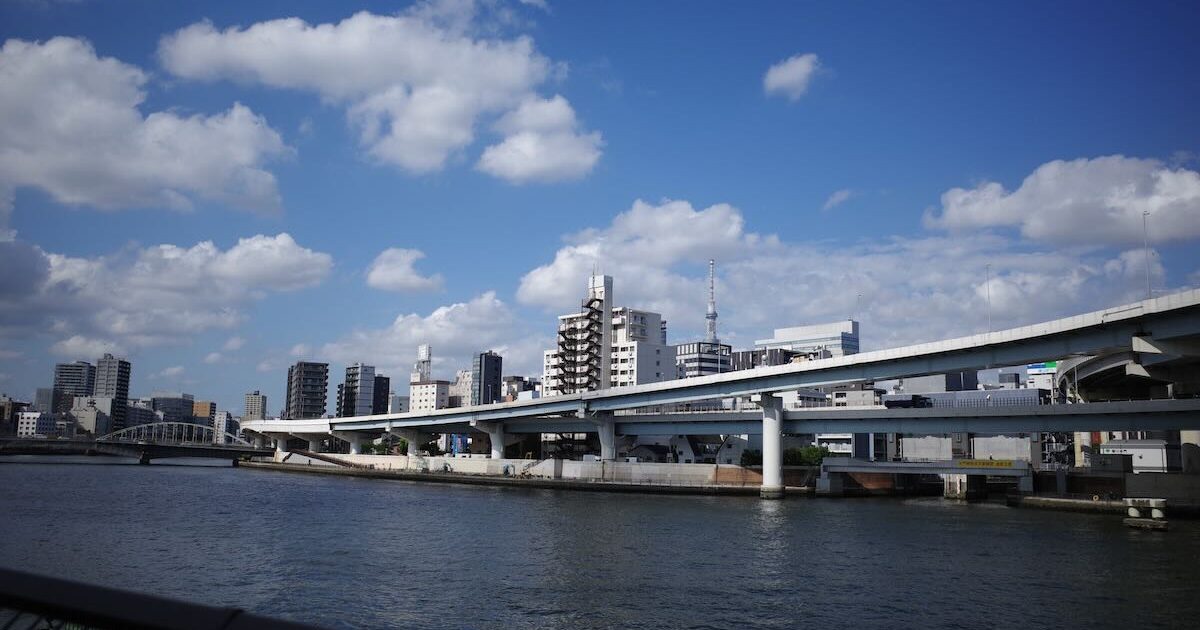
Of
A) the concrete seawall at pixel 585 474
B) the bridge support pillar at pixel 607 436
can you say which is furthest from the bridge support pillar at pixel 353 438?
the bridge support pillar at pixel 607 436

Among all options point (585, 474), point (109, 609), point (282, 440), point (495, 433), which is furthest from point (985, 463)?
point (282, 440)

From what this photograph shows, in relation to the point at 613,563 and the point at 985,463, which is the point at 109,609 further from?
the point at 985,463

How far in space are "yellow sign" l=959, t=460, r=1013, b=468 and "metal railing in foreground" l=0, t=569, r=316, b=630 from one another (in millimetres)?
96563

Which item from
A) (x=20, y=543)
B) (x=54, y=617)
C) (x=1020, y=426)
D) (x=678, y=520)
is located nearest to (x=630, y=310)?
(x=1020, y=426)

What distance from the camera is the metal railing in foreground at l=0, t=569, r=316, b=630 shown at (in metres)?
3.47

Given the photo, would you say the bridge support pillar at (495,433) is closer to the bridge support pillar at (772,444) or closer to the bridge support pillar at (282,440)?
the bridge support pillar at (772,444)

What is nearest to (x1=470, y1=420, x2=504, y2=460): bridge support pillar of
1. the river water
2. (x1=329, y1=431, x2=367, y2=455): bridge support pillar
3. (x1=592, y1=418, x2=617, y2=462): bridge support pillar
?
(x1=592, y1=418, x2=617, y2=462): bridge support pillar

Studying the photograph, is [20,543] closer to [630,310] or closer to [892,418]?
[892,418]

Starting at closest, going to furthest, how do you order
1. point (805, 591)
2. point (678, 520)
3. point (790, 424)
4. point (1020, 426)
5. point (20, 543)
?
point (805, 591) < point (20, 543) < point (678, 520) < point (1020, 426) < point (790, 424)

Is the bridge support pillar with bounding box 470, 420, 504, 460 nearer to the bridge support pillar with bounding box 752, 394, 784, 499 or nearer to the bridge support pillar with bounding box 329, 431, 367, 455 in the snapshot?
the bridge support pillar with bounding box 329, 431, 367, 455

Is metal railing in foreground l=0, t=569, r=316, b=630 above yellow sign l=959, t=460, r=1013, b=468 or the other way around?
above

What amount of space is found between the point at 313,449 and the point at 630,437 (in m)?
77.2

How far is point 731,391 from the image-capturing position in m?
83.6

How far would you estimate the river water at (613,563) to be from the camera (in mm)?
27641
